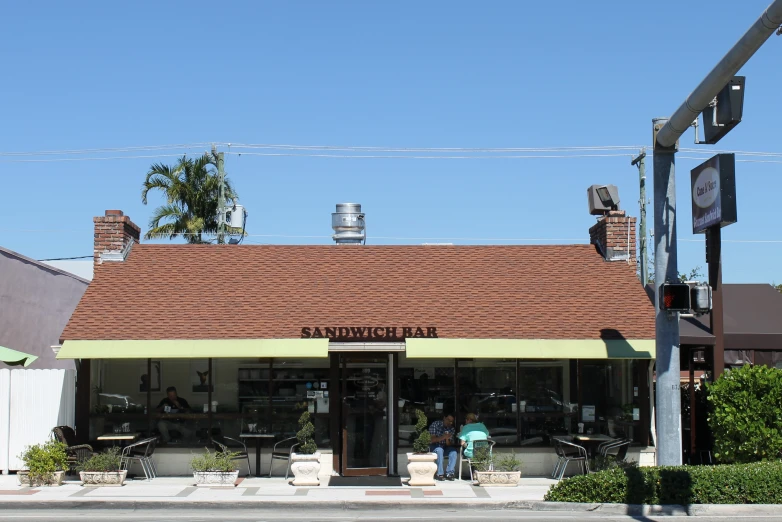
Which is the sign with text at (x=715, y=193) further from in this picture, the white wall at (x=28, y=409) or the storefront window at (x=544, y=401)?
the white wall at (x=28, y=409)

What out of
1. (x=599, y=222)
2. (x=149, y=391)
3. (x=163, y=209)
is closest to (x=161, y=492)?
(x=149, y=391)

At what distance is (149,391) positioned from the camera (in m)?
17.7

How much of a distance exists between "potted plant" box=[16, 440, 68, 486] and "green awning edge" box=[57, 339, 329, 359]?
1.64 metres

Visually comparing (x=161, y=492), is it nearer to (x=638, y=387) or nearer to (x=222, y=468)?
(x=222, y=468)

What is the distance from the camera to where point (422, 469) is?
16203mm

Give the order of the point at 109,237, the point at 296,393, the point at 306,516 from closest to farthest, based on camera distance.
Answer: the point at 306,516
the point at 296,393
the point at 109,237

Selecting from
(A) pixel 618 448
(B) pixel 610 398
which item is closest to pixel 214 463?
(A) pixel 618 448

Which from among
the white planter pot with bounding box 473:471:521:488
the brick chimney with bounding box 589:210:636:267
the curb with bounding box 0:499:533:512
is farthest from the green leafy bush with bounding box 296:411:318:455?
the brick chimney with bounding box 589:210:636:267

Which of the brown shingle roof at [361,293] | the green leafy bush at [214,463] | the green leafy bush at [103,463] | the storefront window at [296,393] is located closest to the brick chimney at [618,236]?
the brown shingle roof at [361,293]

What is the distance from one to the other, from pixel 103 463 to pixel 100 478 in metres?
0.26

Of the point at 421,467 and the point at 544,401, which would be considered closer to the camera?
the point at 421,467

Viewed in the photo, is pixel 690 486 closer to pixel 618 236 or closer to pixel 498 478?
pixel 498 478

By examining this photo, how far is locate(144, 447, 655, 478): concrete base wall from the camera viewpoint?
1731 cm

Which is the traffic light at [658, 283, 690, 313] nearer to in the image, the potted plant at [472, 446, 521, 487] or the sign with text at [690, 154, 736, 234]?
the sign with text at [690, 154, 736, 234]
